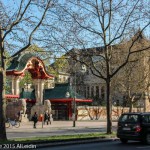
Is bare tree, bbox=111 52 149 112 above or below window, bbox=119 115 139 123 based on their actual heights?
above

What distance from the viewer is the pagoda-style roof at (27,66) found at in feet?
170

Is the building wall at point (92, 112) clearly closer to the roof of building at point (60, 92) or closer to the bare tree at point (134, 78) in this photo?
the roof of building at point (60, 92)

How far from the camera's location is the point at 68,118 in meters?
63.9

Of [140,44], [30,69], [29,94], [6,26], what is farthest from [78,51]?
[29,94]

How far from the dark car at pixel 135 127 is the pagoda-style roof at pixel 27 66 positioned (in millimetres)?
29998

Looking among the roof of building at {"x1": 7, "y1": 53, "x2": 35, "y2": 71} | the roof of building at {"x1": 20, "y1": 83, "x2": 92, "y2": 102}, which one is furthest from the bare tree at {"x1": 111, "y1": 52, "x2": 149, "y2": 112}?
the roof of building at {"x1": 20, "y1": 83, "x2": 92, "y2": 102}

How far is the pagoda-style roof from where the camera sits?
51750 mm

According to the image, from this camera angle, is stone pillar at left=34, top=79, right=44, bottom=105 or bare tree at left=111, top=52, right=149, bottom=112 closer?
bare tree at left=111, top=52, right=149, bottom=112

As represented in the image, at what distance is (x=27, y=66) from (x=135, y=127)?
112ft

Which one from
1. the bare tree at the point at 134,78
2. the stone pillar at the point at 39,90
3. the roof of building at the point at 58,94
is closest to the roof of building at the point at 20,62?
the stone pillar at the point at 39,90

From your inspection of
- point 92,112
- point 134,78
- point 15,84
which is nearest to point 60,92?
point 92,112

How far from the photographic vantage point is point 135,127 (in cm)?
Answer: 2039

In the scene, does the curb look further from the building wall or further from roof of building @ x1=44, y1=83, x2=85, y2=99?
the building wall

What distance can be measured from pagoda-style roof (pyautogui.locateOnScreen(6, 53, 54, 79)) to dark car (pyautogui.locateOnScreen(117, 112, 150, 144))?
30.0 meters
